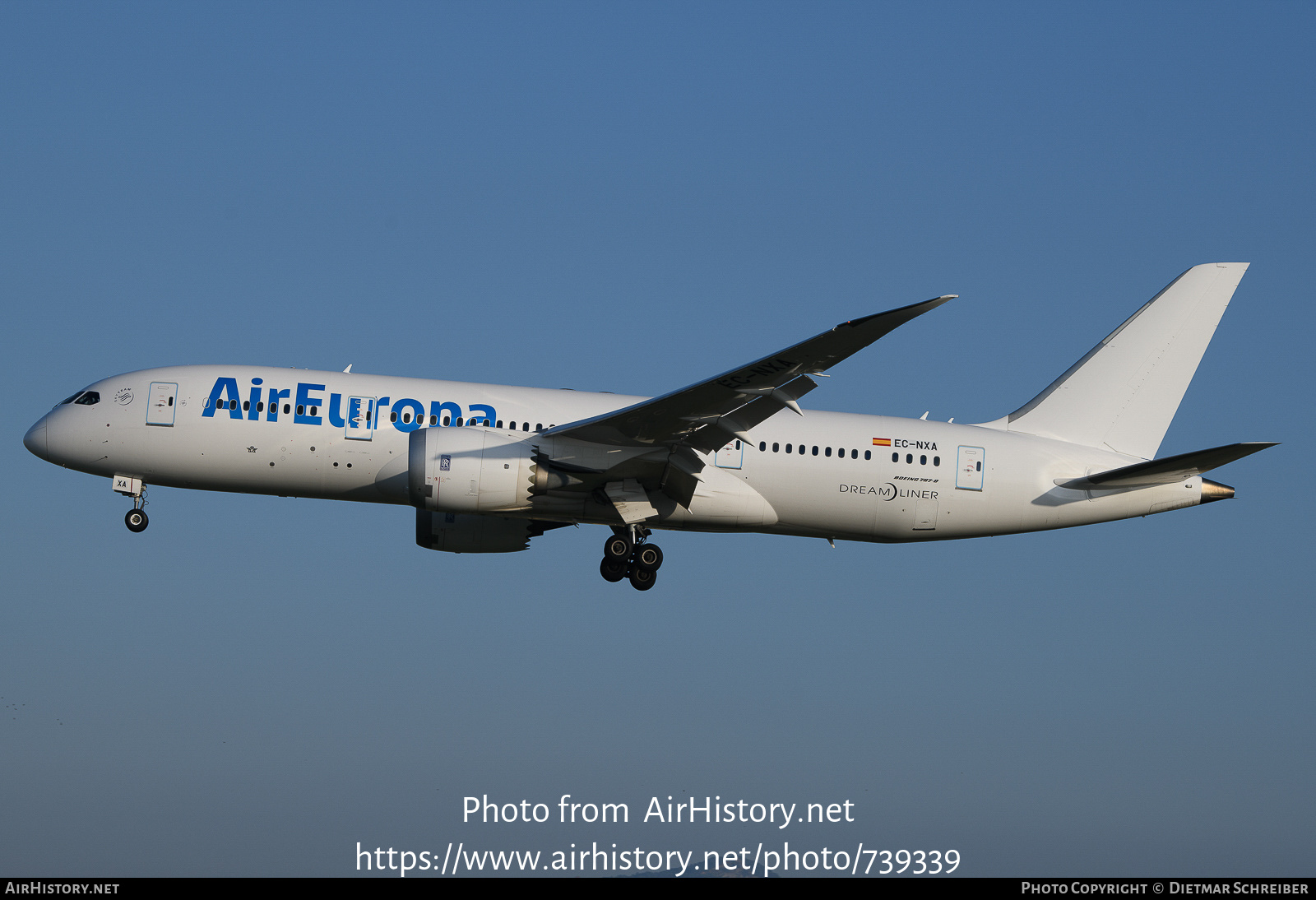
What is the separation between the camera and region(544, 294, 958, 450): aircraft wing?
903 inches

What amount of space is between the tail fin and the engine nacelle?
1177 centimetres

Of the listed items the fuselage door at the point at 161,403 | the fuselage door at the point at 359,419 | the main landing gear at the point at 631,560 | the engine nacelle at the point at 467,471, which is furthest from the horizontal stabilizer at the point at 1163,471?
the fuselage door at the point at 161,403

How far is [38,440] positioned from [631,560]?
13090 millimetres

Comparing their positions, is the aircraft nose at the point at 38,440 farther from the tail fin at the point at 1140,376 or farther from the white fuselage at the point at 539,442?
the tail fin at the point at 1140,376

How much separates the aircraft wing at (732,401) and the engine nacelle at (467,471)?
1.14 metres

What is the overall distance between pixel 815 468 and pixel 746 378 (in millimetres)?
4679

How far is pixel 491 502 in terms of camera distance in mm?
27031

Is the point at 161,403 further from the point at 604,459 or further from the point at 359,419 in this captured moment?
the point at 604,459

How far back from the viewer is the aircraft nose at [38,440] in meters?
29.3

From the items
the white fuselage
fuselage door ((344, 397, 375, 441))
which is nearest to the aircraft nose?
the white fuselage

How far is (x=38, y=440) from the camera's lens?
29.3 meters

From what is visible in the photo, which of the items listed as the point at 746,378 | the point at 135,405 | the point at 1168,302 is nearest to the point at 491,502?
the point at 746,378

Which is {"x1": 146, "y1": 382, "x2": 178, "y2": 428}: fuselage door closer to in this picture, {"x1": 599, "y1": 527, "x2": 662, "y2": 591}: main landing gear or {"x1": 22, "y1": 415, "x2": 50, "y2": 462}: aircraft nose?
{"x1": 22, "y1": 415, "x2": 50, "y2": 462}: aircraft nose

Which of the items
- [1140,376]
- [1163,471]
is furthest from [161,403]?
[1140,376]
